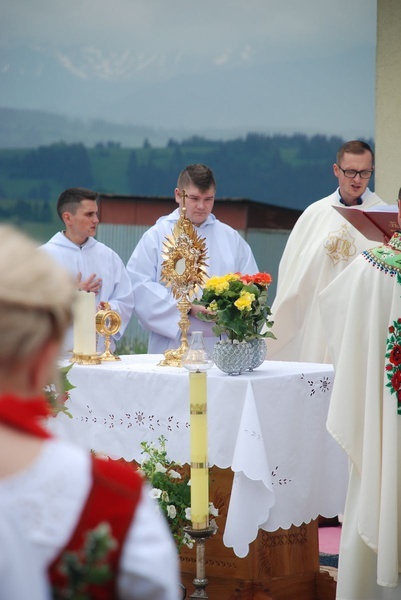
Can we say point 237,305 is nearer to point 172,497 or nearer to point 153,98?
point 172,497

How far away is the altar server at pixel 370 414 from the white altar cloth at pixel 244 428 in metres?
0.18

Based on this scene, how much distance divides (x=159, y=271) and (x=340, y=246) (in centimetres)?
89

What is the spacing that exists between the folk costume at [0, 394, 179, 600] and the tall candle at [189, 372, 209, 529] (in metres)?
1.33

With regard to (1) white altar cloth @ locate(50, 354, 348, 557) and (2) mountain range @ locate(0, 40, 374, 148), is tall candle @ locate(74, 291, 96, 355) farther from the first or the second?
(2) mountain range @ locate(0, 40, 374, 148)

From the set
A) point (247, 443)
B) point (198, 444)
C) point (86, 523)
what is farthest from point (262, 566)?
point (86, 523)

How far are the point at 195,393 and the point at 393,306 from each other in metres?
1.33

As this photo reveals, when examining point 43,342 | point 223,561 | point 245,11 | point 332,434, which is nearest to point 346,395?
point 332,434

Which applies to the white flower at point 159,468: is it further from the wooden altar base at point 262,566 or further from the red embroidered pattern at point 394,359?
the red embroidered pattern at point 394,359

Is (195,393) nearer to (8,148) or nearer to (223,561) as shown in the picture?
(223,561)

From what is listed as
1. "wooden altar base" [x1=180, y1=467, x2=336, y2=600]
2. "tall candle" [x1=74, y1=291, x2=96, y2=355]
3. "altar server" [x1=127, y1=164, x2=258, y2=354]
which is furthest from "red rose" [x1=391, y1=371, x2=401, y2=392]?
"altar server" [x1=127, y1=164, x2=258, y2=354]

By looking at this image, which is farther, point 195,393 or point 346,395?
point 346,395

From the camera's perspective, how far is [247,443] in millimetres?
3625

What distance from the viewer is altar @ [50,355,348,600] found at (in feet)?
12.0

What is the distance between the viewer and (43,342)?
1.14 meters
